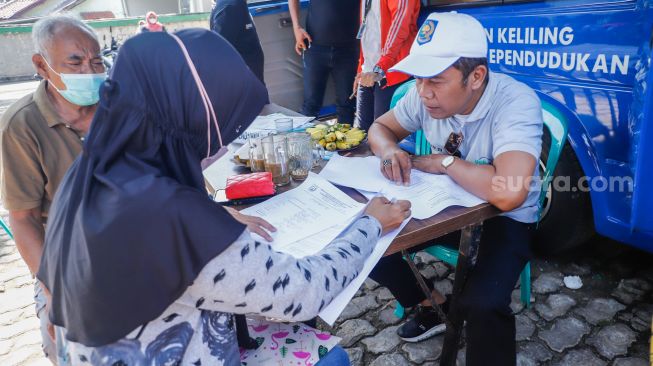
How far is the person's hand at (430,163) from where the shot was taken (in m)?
1.74

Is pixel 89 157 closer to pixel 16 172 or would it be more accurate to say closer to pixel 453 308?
pixel 16 172

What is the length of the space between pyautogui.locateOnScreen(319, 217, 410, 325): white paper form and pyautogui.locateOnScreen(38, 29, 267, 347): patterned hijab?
0.35 meters

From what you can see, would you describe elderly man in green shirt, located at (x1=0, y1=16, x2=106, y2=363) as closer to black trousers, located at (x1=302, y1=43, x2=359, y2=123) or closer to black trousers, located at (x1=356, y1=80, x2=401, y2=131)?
black trousers, located at (x1=356, y1=80, x2=401, y2=131)

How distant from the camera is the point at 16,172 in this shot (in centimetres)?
161

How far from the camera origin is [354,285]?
1188mm

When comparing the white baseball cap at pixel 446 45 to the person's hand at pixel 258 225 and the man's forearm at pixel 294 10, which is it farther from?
the man's forearm at pixel 294 10

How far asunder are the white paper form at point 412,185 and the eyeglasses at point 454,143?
0.25 metres

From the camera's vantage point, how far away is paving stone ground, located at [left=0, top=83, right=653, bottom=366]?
2.14 m

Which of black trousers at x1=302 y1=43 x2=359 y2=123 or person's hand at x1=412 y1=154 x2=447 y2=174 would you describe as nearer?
person's hand at x1=412 y1=154 x2=447 y2=174

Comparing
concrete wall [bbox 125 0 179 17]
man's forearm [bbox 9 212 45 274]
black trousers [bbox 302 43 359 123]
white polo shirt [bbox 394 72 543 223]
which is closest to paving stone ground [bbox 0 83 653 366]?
white polo shirt [bbox 394 72 543 223]

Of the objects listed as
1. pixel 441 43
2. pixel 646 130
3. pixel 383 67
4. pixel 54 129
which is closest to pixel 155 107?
pixel 54 129

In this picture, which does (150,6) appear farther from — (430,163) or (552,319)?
(552,319)

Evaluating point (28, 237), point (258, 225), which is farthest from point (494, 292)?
point (28, 237)

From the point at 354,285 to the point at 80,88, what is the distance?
4.33ft
